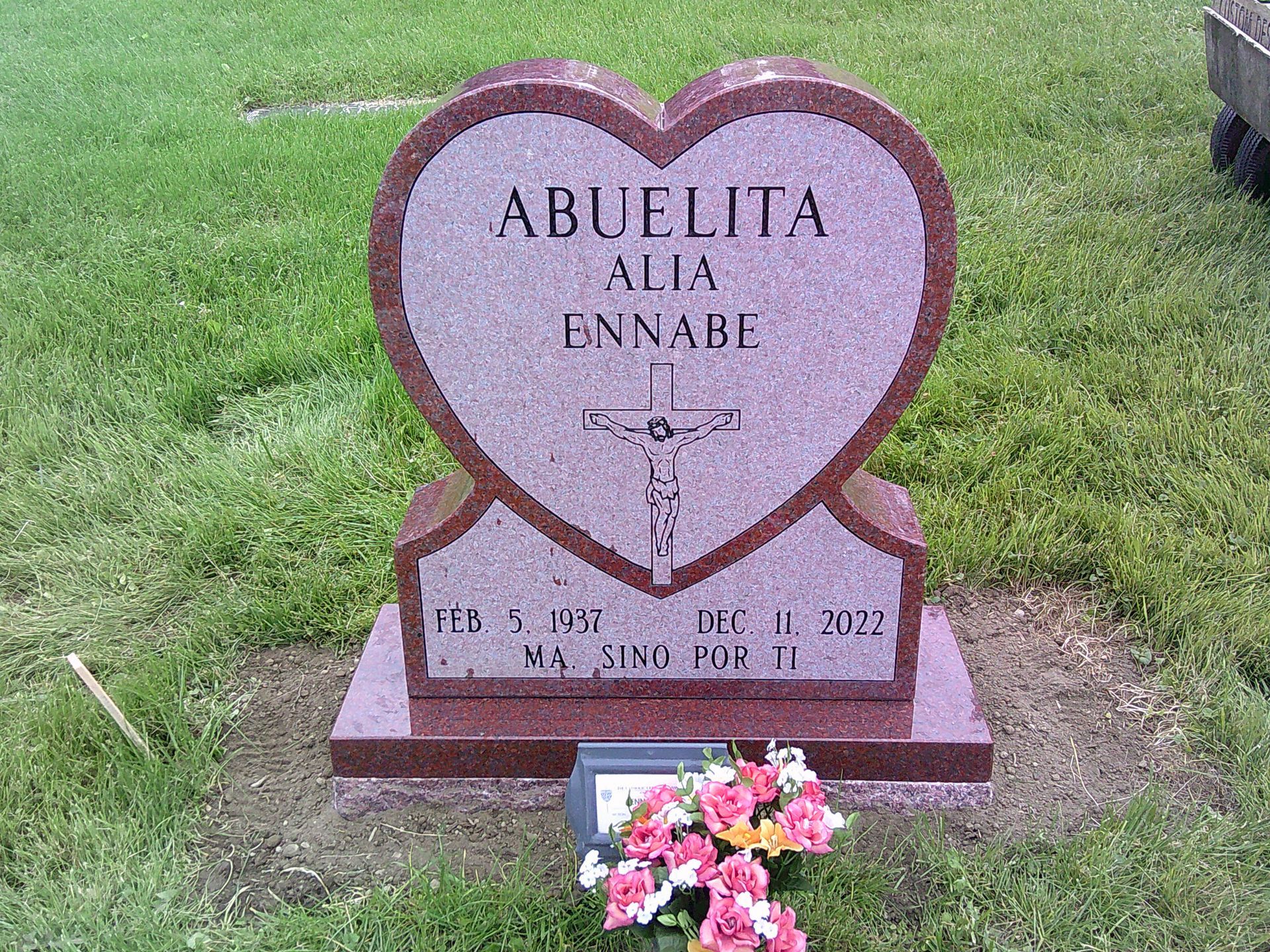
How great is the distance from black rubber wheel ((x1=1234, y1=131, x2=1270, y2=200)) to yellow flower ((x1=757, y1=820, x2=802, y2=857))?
4341 millimetres

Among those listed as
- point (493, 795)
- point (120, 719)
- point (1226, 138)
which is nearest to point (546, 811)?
point (493, 795)

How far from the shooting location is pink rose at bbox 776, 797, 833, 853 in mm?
1892

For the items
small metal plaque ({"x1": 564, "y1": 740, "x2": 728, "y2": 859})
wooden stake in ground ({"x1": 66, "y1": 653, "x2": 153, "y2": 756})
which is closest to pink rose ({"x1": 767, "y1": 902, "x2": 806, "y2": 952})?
small metal plaque ({"x1": 564, "y1": 740, "x2": 728, "y2": 859})

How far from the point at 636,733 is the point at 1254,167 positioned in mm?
4079

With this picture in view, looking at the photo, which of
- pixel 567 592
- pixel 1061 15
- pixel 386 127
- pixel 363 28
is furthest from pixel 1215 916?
pixel 363 28

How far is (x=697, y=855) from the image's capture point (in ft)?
6.11

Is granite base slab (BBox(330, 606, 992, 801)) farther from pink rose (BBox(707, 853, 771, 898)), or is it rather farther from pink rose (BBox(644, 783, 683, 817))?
pink rose (BBox(707, 853, 771, 898))

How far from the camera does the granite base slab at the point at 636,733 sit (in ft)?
8.20

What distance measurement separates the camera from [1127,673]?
114 inches

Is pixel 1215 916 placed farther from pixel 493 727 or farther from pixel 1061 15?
pixel 1061 15

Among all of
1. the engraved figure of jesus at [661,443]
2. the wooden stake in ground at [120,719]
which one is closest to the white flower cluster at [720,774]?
the engraved figure of jesus at [661,443]

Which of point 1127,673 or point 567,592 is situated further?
point 1127,673

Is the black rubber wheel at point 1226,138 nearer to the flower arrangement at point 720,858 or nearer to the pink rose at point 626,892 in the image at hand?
the flower arrangement at point 720,858

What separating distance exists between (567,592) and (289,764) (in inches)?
31.5
